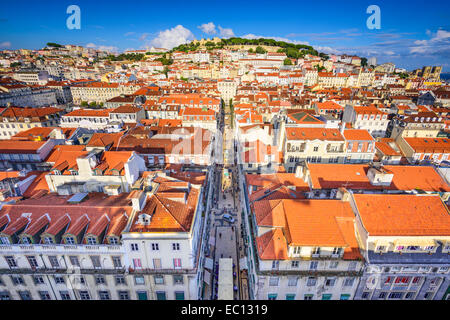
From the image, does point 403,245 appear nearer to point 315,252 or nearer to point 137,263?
Answer: point 315,252

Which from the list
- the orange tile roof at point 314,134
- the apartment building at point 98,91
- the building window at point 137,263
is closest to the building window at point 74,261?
the building window at point 137,263

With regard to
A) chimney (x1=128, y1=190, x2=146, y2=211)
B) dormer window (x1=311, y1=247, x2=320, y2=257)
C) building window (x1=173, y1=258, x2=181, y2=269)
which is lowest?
building window (x1=173, y1=258, x2=181, y2=269)

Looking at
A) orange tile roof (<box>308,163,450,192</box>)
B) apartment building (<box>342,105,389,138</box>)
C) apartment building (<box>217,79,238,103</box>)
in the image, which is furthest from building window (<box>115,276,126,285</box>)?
apartment building (<box>217,79,238,103</box>)

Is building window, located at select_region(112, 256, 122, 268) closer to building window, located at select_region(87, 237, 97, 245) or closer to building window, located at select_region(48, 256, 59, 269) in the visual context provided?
building window, located at select_region(87, 237, 97, 245)

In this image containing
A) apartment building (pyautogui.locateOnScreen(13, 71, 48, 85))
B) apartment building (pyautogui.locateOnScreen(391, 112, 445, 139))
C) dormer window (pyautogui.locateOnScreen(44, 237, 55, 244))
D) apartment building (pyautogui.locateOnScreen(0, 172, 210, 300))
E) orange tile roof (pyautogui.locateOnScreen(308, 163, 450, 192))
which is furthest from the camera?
apartment building (pyautogui.locateOnScreen(13, 71, 48, 85))

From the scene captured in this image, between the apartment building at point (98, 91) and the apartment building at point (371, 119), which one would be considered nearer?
the apartment building at point (371, 119)

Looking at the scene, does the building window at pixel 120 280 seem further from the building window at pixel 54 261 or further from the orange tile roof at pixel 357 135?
the orange tile roof at pixel 357 135
